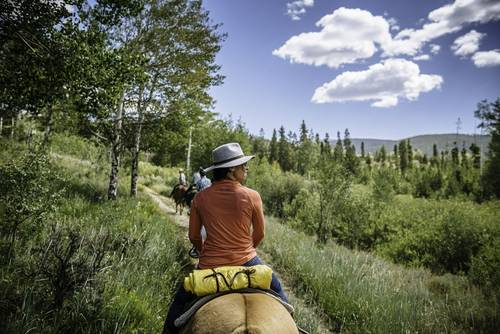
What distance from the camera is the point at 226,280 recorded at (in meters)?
2.44

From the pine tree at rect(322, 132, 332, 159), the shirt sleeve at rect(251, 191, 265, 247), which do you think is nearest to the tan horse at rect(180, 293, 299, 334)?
the shirt sleeve at rect(251, 191, 265, 247)

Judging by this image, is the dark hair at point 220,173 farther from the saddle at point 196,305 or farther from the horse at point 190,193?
the horse at point 190,193

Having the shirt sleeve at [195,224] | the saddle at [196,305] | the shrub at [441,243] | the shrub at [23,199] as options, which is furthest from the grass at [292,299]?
the shrub at [441,243]

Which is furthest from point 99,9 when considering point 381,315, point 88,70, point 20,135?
point 20,135

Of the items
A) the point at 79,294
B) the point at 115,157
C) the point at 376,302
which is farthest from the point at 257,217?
the point at 115,157

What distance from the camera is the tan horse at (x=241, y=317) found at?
2.06m

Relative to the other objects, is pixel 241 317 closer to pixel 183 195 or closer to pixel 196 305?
pixel 196 305

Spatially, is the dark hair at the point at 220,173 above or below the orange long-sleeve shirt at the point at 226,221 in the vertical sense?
above

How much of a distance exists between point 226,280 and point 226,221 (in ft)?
2.13

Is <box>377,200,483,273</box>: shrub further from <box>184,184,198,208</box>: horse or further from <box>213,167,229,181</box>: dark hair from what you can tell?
<box>213,167,229,181</box>: dark hair

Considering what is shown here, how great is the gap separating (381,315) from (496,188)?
38434mm

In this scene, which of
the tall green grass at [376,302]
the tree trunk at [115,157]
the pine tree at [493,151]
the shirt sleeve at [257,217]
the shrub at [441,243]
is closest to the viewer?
the shirt sleeve at [257,217]

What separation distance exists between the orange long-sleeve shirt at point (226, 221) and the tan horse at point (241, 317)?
56 centimetres

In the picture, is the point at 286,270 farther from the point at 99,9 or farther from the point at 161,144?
the point at 161,144
